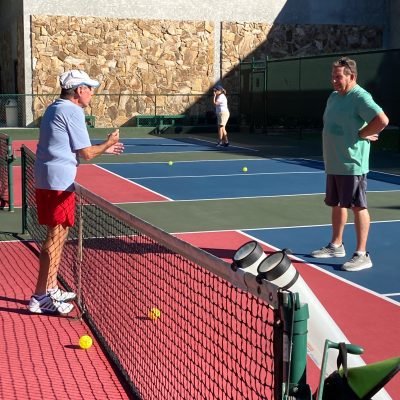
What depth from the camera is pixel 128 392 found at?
470 centimetres

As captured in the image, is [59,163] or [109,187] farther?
[109,187]

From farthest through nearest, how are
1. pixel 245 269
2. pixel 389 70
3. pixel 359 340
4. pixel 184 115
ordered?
pixel 184 115 → pixel 389 70 → pixel 359 340 → pixel 245 269

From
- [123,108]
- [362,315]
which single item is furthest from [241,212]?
[123,108]

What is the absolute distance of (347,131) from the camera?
24.6ft

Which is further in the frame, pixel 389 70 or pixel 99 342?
pixel 389 70

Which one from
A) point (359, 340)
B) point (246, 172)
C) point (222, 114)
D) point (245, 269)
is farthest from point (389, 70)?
point (245, 269)

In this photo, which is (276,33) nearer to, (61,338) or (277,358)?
(61,338)

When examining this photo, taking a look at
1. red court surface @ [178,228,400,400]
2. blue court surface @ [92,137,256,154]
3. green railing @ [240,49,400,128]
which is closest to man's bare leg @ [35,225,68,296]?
red court surface @ [178,228,400,400]

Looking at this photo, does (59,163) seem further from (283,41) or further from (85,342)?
(283,41)

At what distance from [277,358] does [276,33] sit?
31.4 metres

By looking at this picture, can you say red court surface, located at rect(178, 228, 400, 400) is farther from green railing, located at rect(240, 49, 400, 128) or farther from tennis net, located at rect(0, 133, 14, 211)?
green railing, located at rect(240, 49, 400, 128)

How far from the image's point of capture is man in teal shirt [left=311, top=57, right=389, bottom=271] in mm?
7355

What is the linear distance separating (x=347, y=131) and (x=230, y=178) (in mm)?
8160

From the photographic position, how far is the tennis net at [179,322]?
11.8 feet
